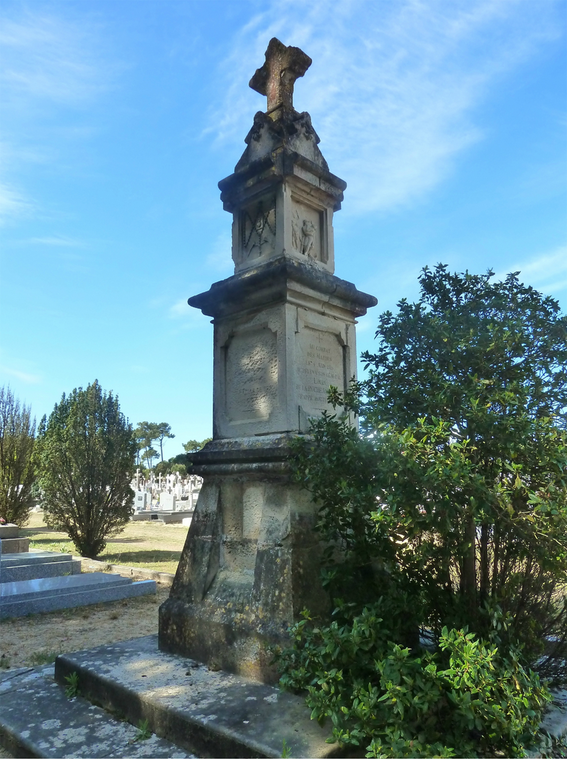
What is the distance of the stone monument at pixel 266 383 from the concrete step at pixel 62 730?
76 centimetres

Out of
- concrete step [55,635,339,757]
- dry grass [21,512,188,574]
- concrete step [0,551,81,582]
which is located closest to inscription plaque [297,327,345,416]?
concrete step [55,635,339,757]

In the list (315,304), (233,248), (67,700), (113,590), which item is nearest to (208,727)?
(67,700)

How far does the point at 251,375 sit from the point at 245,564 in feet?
Result: 4.89

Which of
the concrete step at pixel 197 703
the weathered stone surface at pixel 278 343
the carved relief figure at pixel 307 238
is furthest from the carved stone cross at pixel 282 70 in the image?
the concrete step at pixel 197 703

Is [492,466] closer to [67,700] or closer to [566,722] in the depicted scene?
[566,722]

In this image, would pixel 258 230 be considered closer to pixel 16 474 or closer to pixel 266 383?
pixel 266 383

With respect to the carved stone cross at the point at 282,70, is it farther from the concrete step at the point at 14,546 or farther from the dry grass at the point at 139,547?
the concrete step at the point at 14,546

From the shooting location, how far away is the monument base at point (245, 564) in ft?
11.9

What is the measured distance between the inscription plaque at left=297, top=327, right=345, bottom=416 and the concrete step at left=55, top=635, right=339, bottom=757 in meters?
1.98

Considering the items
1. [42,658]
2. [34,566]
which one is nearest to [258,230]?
[42,658]

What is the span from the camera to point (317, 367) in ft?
14.7

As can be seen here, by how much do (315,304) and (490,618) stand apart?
8.44ft

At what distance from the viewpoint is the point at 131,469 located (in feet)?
44.7

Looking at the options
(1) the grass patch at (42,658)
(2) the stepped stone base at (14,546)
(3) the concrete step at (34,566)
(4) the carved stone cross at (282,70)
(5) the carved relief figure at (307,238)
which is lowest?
(1) the grass patch at (42,658)
